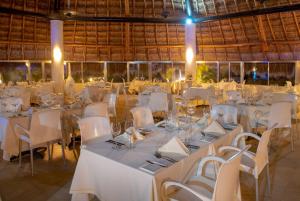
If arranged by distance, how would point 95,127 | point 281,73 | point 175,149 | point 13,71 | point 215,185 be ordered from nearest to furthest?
point 215,185, point 175,149, point 95,127, point 281,73, point 13,71

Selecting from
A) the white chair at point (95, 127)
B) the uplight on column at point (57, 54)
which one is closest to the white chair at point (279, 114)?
the white chair at point (95, 127)

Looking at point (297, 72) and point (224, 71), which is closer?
point (297, 72)

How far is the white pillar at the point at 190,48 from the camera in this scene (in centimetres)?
1329

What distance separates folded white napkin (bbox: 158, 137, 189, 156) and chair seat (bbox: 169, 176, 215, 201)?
0.97ft

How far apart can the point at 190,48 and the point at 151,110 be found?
7.08 metres

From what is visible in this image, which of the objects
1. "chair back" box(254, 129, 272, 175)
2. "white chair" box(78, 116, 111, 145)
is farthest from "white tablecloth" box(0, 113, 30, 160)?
"chair back" box(254, 129, 272, 175)

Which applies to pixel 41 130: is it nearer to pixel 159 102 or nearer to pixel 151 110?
pixel 151 110

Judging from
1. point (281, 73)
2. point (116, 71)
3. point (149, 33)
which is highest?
point (149, 33)

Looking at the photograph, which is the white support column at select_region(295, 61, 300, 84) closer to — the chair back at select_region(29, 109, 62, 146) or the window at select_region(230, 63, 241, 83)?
the window at select_region(230, 63, 241, 83)

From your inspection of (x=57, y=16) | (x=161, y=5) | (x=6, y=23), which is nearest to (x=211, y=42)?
(x=161, y=5)

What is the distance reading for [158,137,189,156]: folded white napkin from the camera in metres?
3.02

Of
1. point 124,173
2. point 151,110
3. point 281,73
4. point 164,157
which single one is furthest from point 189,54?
point 124,173

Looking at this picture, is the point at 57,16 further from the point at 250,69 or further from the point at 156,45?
the point at 250,69

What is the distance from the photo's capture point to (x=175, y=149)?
9.95ft
